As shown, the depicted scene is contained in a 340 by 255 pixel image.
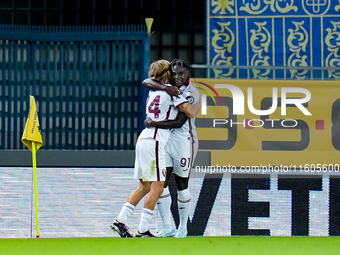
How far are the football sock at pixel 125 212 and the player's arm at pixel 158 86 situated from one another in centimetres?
121

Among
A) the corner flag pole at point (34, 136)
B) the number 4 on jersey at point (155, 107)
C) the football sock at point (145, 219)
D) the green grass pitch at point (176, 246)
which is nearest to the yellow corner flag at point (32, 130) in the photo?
the corner flag pole at point (34, 136)

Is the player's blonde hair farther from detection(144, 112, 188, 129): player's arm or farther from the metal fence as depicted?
the metal fence

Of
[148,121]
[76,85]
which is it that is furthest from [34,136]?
[148,121]

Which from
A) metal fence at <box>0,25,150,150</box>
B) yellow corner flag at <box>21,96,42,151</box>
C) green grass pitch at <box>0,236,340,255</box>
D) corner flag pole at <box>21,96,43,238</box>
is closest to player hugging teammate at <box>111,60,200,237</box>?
green grass pitch at <box>0,236,340,255</box>

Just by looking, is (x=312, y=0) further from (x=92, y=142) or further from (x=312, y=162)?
(x=92, y=142)

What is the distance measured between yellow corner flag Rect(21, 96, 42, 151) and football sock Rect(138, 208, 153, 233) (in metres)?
1.39

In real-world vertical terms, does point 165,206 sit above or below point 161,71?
below

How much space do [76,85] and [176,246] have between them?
2.30m

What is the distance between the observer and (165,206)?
21.1 ft

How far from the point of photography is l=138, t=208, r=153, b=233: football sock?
20.3ft

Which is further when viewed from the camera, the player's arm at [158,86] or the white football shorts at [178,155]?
the white football shorts at [178,155]

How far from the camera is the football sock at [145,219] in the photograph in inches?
244

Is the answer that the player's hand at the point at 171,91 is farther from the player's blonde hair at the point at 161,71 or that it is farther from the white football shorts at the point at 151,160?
Answer: the white football shorts at the point at 151,160

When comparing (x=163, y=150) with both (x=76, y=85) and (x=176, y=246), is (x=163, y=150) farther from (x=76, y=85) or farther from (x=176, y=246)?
(x=76, y=85)
